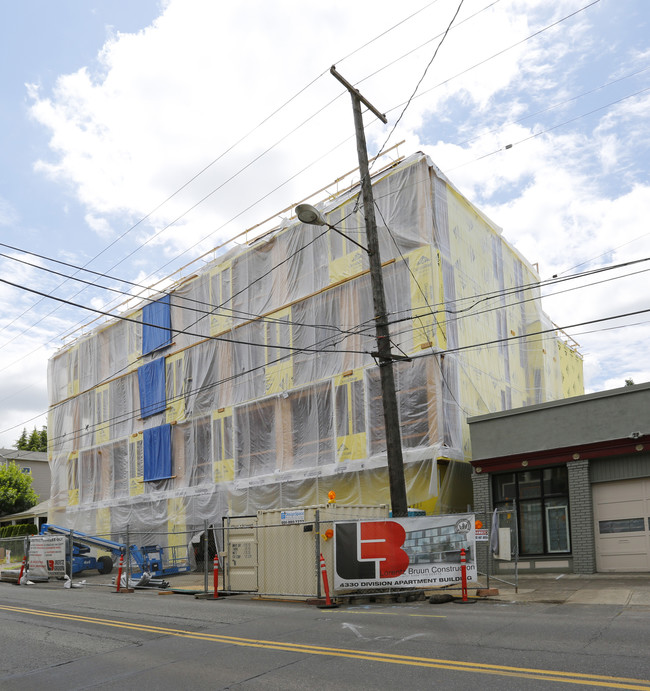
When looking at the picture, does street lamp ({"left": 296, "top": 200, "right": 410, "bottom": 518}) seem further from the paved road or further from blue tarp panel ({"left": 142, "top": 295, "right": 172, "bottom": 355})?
blue tarp panel ({"left": 142, "top": 295, "right": 172, "bottom": 355})

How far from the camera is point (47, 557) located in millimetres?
25516

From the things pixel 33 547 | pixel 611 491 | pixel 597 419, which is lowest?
pixel 33 547

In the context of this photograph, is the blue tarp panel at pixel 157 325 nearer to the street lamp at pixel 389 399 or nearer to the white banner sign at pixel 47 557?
the white banner sign at pixel 47 557

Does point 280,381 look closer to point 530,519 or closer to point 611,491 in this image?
point 530,519

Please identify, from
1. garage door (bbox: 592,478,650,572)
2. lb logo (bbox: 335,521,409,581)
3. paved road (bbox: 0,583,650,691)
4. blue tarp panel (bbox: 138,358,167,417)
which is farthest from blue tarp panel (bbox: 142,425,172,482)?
garage door (bbox: 592,478,650,572)

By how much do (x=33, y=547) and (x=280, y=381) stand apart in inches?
430

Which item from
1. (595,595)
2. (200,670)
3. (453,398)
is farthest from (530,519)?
(200,670)

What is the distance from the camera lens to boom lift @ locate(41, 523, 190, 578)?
942 inches

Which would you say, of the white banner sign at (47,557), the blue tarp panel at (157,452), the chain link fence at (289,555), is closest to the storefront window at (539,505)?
the chain link fence at (289,555)

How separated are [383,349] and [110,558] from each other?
18014 mm

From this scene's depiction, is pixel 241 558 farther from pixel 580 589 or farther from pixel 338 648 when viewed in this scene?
pixel 338 648

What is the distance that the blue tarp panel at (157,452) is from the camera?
1224 inches

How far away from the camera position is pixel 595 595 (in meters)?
13.6

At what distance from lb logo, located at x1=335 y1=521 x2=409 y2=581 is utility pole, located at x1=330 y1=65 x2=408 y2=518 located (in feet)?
2.94
